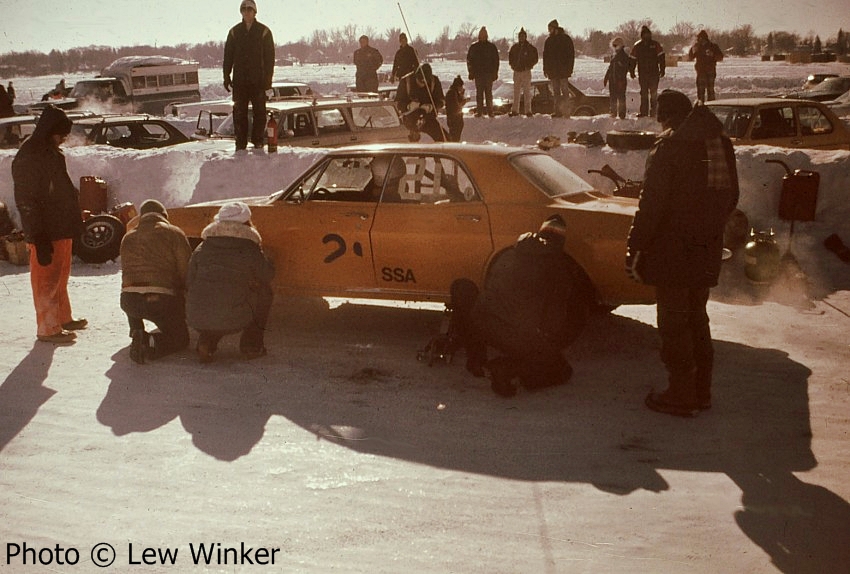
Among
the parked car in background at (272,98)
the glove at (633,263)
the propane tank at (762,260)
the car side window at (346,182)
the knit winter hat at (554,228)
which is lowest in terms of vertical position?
the propane tank at (762,260)

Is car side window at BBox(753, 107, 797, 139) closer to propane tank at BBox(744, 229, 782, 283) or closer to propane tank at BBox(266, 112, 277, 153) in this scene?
propane tank at BBox(744, 229, 782, 283)

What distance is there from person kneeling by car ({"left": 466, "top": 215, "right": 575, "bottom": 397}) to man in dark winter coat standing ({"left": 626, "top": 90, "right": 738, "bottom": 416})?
0.73 m

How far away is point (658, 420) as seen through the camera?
19.1ft

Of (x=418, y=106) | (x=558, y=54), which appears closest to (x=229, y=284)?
(x=418, y=106)

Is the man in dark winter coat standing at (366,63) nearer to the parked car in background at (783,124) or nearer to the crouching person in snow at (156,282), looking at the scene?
the parked car in background at (783,124)

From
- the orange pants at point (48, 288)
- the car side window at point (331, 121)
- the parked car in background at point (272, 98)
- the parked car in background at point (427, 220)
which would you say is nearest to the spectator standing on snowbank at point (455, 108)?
the car side window at point (331, 121)

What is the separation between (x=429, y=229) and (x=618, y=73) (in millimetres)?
12679

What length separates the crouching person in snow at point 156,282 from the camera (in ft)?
23.9

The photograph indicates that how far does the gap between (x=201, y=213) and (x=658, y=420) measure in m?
4.46

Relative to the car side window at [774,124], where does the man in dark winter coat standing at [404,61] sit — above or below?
above

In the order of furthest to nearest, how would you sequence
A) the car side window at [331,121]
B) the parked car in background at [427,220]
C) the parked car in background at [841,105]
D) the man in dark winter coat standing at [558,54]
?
1. the parked car in background at [841,105]
2. the man in dark winter coat standing at [558,54]
3. the car side window at [331,121]
4. the parked car in background at [427,220]

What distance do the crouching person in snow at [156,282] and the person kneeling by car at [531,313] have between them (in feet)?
8.24

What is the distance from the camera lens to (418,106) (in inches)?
554

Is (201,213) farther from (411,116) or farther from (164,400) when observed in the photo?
(411,116)
